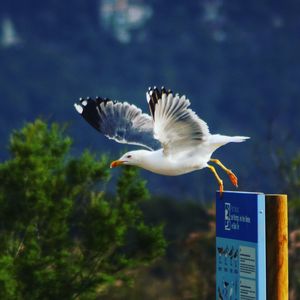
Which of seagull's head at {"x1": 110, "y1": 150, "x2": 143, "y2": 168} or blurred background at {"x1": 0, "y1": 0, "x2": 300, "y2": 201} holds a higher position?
blurred background at {"x1": 0, "y1": 0, "x2": 300, "y2": 201}

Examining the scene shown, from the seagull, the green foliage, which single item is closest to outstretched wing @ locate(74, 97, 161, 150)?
the green foliage

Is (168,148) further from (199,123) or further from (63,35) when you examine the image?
(63,35)

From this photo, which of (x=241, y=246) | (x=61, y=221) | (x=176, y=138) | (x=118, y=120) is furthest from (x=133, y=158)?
(x=61, y=221)

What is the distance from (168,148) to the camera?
6203 millimetres

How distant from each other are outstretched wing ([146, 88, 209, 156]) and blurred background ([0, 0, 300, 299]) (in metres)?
16.6

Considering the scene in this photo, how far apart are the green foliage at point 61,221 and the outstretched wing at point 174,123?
1571 mm

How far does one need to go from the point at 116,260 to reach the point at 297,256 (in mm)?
2483

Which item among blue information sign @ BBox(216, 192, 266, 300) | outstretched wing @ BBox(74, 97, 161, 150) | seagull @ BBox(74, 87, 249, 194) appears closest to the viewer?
blue information sign @ BBox(216, 192, 266, 300)

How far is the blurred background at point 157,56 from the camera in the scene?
80.1ft

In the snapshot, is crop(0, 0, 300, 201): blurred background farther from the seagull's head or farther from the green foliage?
the seagull's head

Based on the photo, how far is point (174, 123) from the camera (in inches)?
243

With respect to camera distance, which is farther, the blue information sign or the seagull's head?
the seagull's head

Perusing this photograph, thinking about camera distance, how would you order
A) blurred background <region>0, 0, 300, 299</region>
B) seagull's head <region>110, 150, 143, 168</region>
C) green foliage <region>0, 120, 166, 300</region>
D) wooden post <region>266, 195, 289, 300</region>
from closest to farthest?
wooden post <region>266, 195, 289, 300</region> → seagull's head <region>110, 150, 143, 168</region> → green foliage <region>0, 120, 166, 300</region> → blurred background <region>0, 0, 300, 299</region>

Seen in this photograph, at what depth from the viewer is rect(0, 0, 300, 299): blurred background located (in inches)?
961
